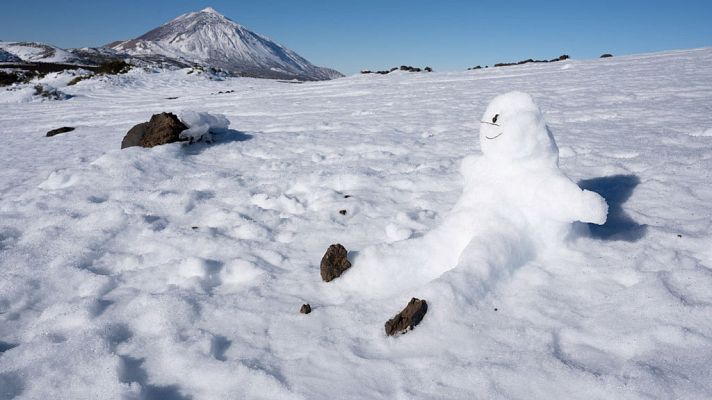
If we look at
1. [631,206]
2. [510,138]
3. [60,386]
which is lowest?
[60,386]

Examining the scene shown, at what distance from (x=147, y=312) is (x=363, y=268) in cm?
152

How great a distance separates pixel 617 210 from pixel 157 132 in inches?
247

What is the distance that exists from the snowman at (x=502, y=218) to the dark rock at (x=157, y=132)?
460 centimetres

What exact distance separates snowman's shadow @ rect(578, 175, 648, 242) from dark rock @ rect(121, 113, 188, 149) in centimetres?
578

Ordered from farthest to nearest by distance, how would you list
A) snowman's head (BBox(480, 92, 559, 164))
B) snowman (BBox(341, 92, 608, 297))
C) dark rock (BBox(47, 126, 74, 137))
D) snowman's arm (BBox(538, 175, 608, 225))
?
dark rock (BBox(47, 126, 74, 137)) → snowman's head (BBox(480, 92, 559, 164)) → snowman (BBox(341, 92, 608, 297)) → snowman's arm (BBox(538, 175, 608, 225))

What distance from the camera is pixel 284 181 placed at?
5.30 metres

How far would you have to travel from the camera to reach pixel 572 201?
2832 millimetres

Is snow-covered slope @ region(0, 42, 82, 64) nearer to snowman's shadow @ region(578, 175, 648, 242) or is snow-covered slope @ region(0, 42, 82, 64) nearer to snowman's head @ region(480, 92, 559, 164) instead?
snowman's head @ region(480, 92, 559, 164)

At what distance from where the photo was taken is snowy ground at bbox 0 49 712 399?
2.12m

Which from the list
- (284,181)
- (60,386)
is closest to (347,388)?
(60,386)

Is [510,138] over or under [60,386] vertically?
over

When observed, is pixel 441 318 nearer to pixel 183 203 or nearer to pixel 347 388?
pixel 347 388

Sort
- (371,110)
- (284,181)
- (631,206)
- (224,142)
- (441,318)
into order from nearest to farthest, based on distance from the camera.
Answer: (441,318) < (631,206) < (284,181) < (224,142) < (371,110)

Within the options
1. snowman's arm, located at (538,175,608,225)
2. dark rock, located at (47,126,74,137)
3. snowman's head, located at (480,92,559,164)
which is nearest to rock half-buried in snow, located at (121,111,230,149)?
dark rock, located at (47,126,74,137)
